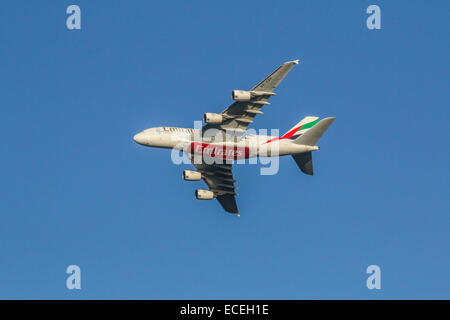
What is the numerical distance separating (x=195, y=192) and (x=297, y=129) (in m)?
16.1

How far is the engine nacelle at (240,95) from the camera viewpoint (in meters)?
90.6

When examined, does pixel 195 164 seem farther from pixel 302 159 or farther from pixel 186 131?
pixel 302 159

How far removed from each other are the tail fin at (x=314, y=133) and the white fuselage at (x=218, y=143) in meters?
0.58

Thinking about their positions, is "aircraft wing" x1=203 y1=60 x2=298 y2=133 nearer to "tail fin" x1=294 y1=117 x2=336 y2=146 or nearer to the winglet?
the winglet

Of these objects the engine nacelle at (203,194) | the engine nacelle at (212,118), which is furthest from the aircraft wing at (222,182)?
the engine nacelle at (212,118)

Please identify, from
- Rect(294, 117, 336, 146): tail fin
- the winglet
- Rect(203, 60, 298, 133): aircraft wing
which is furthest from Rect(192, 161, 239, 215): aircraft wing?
the winglet

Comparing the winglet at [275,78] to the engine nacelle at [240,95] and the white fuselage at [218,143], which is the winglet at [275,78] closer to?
the engine nacelle at [240,95]

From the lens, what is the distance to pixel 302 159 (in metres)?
98.6

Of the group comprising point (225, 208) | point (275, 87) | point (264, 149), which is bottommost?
point (225, 208)

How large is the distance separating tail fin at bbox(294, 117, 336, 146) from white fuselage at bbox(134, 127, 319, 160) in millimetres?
583

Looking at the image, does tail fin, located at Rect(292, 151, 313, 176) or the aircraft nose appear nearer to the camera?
the aircraft nose

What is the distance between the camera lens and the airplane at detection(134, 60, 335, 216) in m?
93.1

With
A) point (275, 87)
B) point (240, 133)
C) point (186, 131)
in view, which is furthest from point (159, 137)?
point (275, 87)

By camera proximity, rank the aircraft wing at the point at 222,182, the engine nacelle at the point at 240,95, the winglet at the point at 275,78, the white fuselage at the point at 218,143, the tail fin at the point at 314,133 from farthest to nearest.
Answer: the aircraft wing at the point at 222,182 < the white fuselage at the point at 218,143 < the tail fin at the point at 314,133 < the engine nacelle at the point at 240,95 < the winglet at the point at 275,78
